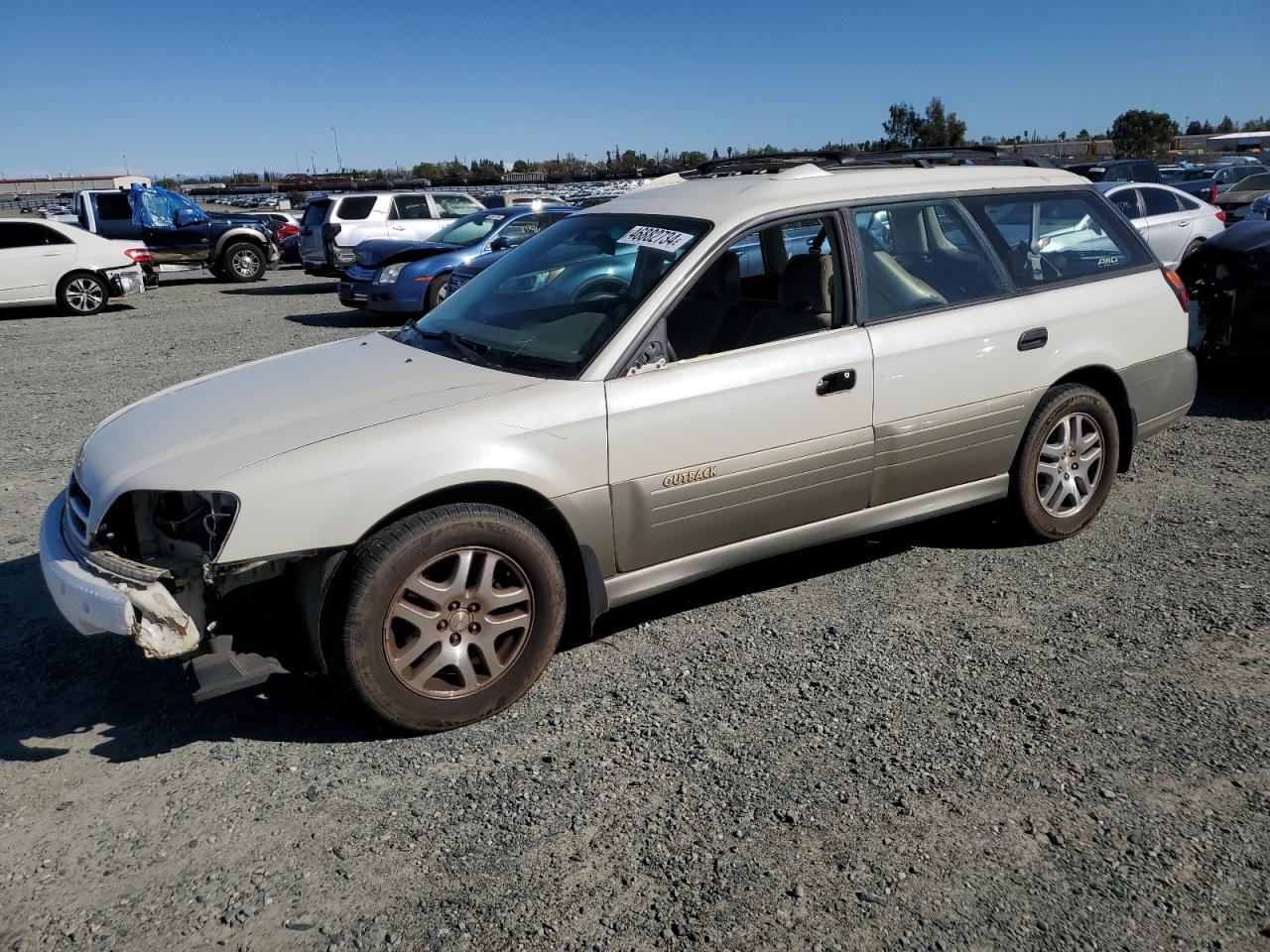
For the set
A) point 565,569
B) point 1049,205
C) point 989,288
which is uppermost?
point 1049,205

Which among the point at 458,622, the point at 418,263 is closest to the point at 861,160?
the point at 458,622

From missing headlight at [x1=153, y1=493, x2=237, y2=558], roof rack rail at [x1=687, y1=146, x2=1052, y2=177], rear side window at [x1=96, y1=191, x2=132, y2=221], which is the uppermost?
rear side window at [x1=96, y1=191, x2=132, y2=221]

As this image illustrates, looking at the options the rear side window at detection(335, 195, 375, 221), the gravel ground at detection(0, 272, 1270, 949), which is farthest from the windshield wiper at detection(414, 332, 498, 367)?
the rear side window at detection(335, 195, 375, 221)

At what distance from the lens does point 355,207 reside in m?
19.8

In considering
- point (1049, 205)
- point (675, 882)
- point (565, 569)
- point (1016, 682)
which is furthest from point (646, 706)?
point (1049, 205)

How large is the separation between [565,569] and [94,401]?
702 cm

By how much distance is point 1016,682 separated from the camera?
144 inches

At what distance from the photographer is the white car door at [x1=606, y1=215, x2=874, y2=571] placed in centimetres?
365

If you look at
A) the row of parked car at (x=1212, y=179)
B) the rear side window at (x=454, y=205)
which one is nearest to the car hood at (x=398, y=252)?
the rear side window at (x=454, y=205)

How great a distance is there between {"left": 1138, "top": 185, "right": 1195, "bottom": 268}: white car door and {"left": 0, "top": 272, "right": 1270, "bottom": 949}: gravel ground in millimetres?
9564

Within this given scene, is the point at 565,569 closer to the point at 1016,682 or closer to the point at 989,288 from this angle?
the point at 1016,682

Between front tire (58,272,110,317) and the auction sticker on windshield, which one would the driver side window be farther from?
front tire (58,272,110,317)

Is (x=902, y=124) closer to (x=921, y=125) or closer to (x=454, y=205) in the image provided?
(x=921, y=125)

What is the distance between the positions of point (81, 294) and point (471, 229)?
6.60 m
